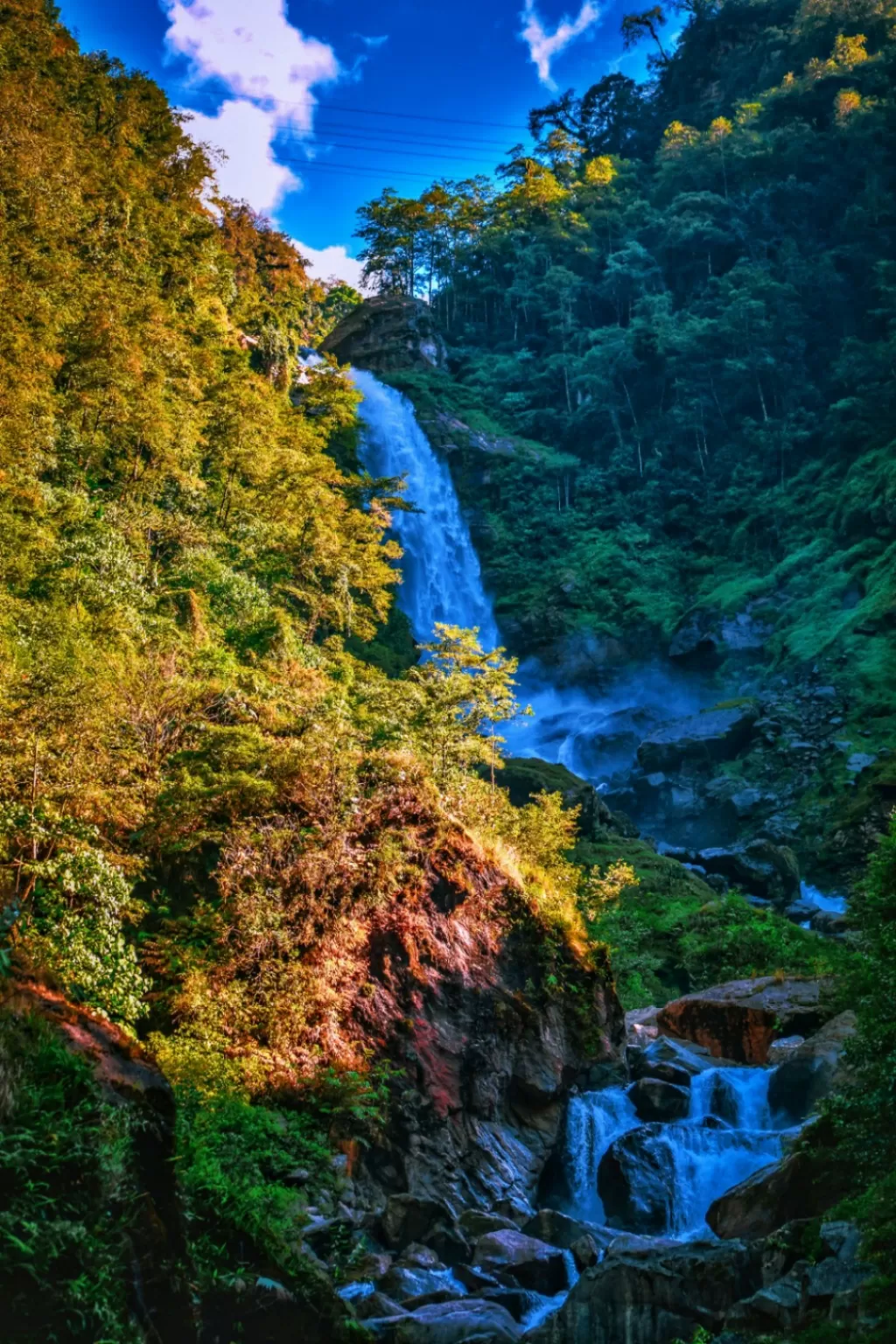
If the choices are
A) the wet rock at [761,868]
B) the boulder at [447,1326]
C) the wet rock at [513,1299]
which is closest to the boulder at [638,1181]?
the wet rock at [513,1299]

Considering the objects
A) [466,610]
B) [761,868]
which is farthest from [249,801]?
[466,610]

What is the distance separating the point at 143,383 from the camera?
18.2 metres

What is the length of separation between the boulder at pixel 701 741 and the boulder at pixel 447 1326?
28.7 meters

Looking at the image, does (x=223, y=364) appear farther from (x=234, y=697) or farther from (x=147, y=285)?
(x=234, y=697)

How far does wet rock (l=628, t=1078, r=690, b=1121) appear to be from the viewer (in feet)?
46.4

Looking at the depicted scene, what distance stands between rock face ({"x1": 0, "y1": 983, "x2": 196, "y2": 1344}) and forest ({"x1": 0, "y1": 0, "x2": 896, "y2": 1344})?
3 cm

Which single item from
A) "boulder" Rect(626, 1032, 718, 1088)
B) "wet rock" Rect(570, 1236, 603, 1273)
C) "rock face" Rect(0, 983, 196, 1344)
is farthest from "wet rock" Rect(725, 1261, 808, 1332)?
"boulder" Rect(626, 1032, 718, 1088)

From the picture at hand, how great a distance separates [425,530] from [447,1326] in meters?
36.9

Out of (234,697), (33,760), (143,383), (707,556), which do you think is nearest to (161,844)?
(33,760)

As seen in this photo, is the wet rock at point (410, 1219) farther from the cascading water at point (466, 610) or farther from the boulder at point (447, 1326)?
the cascading water at point (466, 610)

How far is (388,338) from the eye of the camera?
2173 inches

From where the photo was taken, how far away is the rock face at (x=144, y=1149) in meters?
4.89

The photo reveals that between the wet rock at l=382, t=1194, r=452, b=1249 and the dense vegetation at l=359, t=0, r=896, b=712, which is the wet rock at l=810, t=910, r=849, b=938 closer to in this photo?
the dense vegetation at l=359, t=0, r=896, b=712

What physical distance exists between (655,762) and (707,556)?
1482 centimetres
